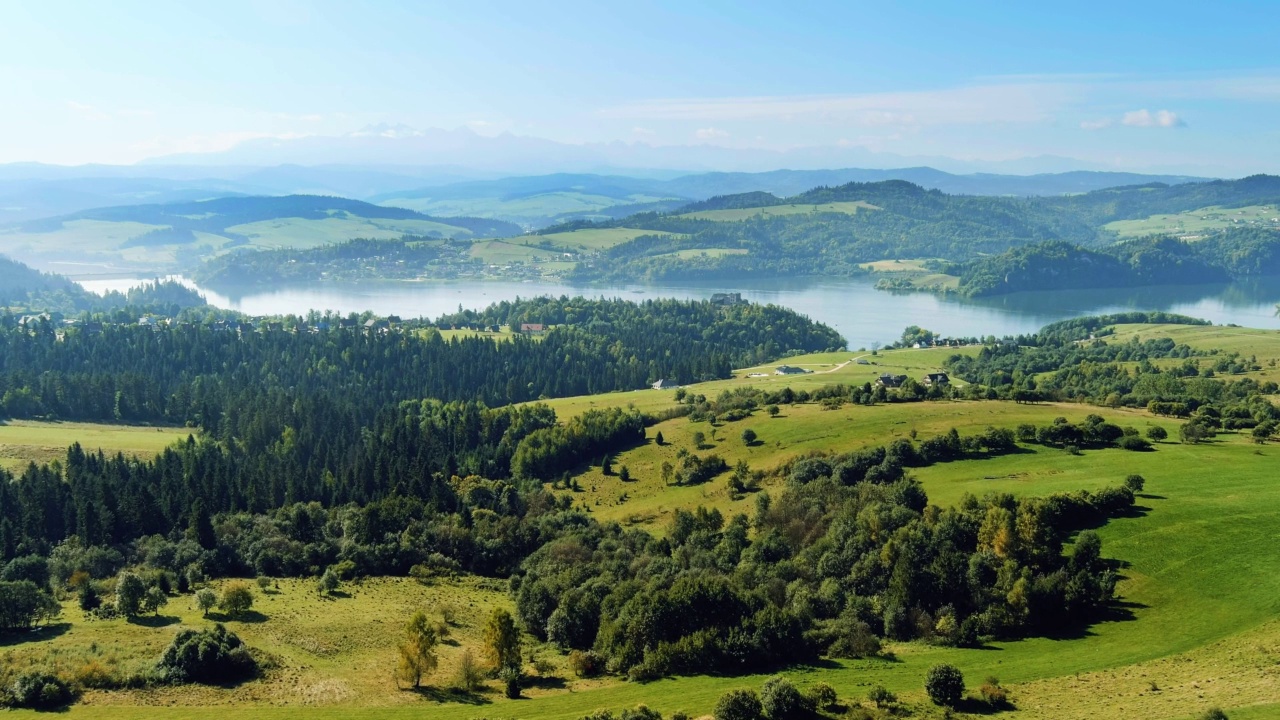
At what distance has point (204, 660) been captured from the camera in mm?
40750

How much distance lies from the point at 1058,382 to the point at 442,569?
8036cm

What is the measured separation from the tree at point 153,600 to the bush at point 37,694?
37.9ft

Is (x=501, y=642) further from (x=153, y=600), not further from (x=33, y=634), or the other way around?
(x=33, y=634)

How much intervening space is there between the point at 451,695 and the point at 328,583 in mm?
18845

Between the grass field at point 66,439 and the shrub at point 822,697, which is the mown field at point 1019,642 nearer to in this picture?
the shrub at point 822,697

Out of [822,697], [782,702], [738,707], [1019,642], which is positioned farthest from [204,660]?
[1019,642]

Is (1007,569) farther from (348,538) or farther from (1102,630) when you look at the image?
(348,538)

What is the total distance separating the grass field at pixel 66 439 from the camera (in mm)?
89812

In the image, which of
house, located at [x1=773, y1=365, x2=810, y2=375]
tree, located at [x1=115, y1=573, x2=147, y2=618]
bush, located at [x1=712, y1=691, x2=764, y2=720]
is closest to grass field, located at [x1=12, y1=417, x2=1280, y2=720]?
tree, located at [x1=115, y1=573, x2=147, y2=618]

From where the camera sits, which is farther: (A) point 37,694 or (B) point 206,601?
(B) point 206,601

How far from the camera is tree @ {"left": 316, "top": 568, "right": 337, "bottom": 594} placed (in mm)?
55628

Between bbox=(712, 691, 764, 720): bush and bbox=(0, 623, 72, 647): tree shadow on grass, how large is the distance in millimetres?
31241

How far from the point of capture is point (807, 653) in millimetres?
42906

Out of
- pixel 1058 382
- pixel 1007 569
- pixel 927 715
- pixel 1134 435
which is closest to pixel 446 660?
pixel 927 715
